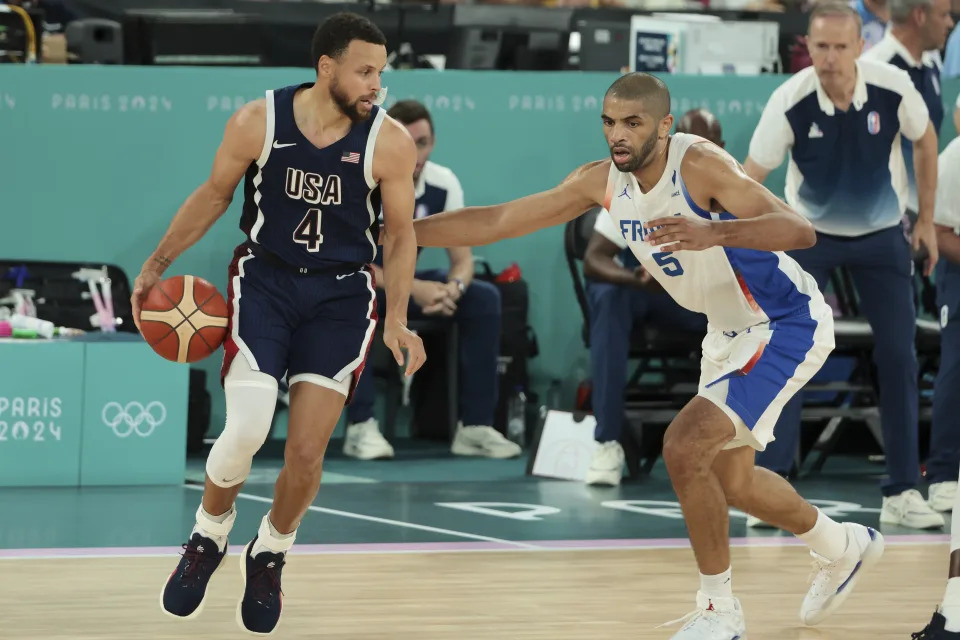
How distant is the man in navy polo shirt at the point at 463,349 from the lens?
335 inches

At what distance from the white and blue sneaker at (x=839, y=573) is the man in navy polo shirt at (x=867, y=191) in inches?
69.0

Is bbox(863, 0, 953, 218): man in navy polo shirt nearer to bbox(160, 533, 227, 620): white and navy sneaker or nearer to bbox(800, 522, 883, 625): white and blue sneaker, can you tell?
bbox(800, 522, 883, 625): white and blue sneaker

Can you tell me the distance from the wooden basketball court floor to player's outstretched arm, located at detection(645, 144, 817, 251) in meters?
1.26

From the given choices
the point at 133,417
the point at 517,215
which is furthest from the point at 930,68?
the point at 133,417

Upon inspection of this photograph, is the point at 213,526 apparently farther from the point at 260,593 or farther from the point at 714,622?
the point at 714,622

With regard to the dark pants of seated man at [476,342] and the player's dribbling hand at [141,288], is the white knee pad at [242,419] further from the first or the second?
the dark pants of seated man at [476,342]

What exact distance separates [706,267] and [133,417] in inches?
143

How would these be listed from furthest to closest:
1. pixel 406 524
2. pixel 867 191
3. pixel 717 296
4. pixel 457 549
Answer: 1. pixel 867 191
2. pixel 406 524
3. pixel 457 549
4. pixel 717 296

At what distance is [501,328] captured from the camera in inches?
359

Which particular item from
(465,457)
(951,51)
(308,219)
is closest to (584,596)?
(308,219)

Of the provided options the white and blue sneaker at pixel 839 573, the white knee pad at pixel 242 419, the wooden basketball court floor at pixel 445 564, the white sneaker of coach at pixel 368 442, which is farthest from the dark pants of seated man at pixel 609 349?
the white knee pad at pixel 242 419

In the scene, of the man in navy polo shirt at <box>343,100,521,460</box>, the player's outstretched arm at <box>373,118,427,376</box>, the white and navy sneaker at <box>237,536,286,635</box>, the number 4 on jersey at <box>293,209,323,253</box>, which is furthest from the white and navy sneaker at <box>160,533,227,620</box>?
the man in navy polo shirt at <box>343,100,521,460</box>

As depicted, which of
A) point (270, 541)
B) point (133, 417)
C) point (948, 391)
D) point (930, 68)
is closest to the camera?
point (270, 541)

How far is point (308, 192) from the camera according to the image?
4.75m
